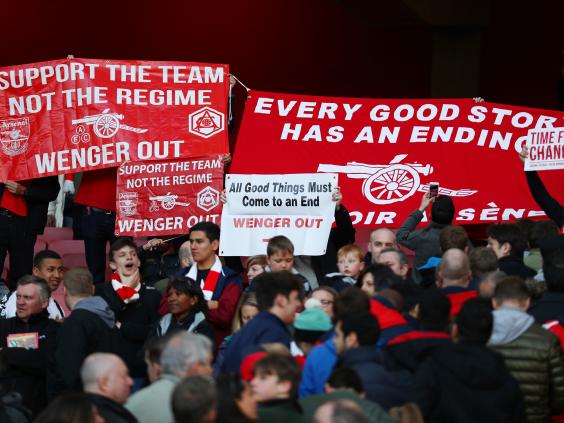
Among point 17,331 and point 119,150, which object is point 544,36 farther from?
point 17,331

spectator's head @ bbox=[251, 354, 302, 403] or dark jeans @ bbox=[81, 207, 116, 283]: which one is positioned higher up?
dark jeans @ bbox=[81, 207, 116, 283]

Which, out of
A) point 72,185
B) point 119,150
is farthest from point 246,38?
point 119,150

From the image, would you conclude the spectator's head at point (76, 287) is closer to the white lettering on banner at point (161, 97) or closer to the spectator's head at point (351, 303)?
the spectator's head at point (351, 303)

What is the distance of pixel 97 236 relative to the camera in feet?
37.6

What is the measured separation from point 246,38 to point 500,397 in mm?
10735

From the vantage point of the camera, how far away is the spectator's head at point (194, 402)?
525 cm

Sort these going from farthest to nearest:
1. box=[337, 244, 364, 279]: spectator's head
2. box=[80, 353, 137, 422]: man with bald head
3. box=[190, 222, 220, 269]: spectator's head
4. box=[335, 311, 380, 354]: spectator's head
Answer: box=[190, 222, 220, 269]: spectator's head < box=[337, 244, 364, 279]: spectator's head < box=[335, 311, 380, 354]: spectator's head < box=[80, 353, 137, 422]: man with bald head

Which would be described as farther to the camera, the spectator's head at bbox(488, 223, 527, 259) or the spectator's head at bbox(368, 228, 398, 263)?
the spectator's head at bbox(368, 228, 398, 263)

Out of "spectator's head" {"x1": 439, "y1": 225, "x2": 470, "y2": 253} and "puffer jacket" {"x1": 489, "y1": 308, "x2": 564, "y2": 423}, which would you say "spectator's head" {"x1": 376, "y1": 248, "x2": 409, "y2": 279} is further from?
"puffer jacket" {"x1": 489, "y1": 308, "x2": 564, "y2": 423}

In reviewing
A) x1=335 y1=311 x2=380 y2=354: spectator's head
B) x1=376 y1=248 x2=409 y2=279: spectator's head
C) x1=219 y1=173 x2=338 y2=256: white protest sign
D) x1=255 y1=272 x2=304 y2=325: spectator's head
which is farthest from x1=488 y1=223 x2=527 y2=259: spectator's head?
x1=335 y1=311 x2=380 y2=354: spectator's head

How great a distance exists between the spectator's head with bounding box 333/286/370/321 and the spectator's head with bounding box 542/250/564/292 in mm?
1363

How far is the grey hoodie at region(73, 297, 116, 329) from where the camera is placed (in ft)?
26.3

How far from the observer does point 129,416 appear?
6.03 m

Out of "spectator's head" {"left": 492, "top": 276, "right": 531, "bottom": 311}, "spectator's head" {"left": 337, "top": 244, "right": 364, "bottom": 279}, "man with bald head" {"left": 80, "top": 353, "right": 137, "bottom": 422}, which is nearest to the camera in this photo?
"man with bald head" {"left": 80, "top": 353, "right": 137, "bottom": 422}
